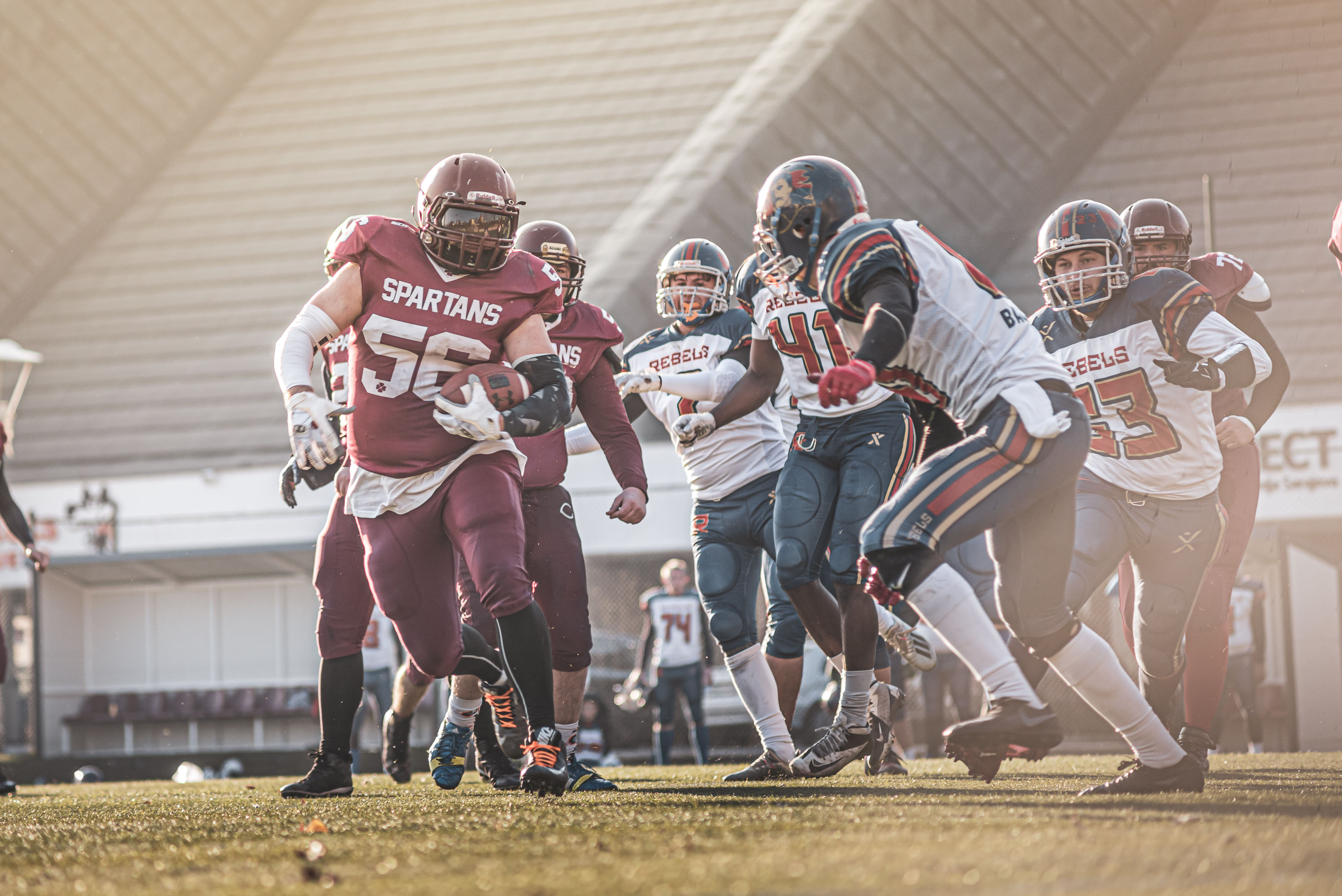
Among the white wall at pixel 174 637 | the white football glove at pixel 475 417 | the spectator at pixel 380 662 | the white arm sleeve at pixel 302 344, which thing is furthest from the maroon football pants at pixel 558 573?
the white wall at pixel 174 637

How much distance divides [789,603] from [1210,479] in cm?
160

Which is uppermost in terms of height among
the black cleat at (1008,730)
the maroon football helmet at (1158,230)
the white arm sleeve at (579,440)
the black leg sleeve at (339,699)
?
the maroon football helmet at (1158,230)

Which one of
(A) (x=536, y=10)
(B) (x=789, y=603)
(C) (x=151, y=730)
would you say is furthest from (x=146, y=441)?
(B) (x=789, y=603)

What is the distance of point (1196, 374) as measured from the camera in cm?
470

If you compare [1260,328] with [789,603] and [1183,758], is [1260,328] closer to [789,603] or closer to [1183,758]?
[789,603]

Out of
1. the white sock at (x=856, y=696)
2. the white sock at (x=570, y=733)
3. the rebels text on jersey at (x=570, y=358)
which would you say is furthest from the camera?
the rebels text on jersey at (x=570, y=358)

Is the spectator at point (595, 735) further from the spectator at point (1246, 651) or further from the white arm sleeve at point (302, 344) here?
the white arm sleeve at point (302, 344)

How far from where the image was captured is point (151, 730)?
15648 millimetres

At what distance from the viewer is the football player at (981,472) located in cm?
341

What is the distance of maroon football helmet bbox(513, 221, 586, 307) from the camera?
216 inches

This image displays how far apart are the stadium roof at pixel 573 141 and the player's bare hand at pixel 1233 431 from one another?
1025 centimetres

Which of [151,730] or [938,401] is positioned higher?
[938,401]

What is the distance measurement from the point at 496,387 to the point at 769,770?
182 centimetres

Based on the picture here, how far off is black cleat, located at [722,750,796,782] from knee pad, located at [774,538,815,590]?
64 centimetres
